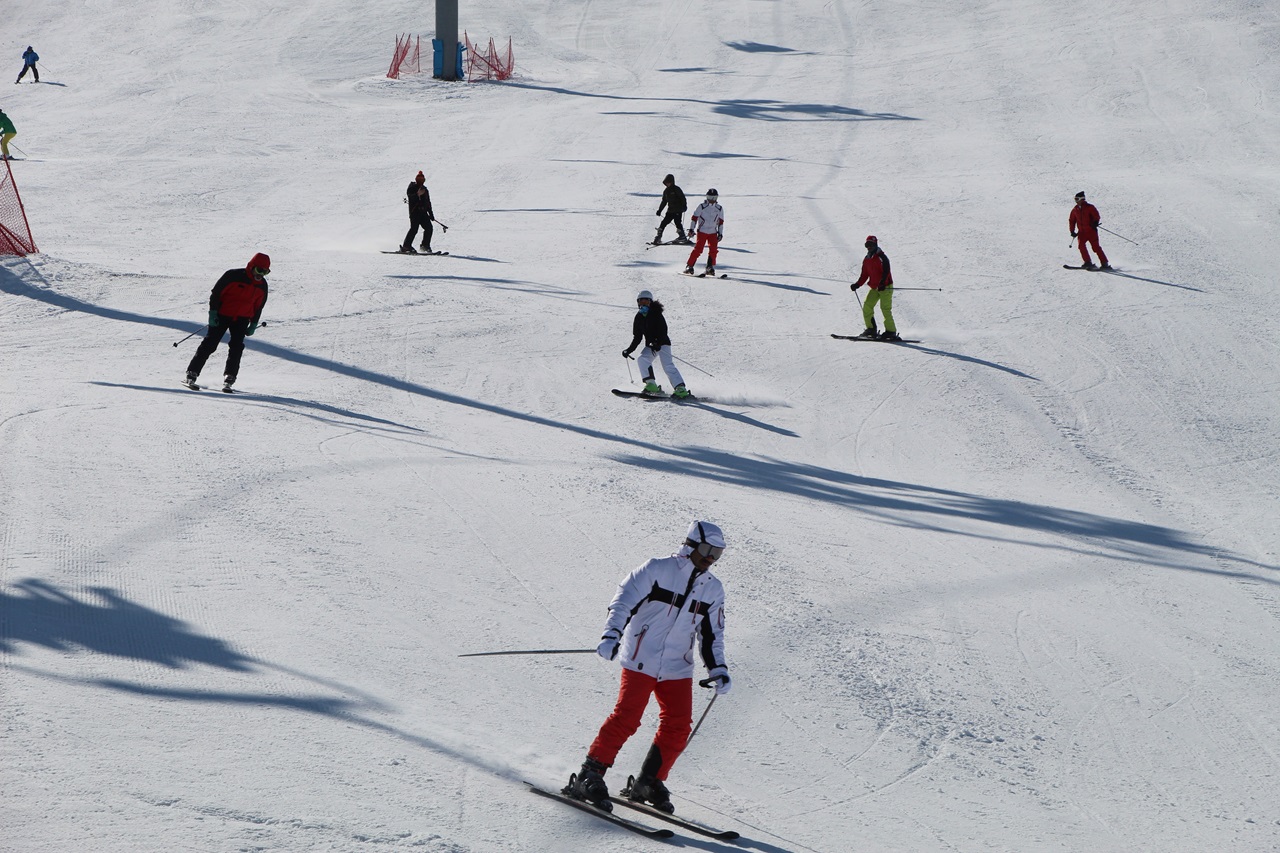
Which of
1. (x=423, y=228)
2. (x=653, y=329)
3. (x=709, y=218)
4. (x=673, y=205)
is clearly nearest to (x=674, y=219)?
(x=673, y=205)

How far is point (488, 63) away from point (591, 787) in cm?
3772

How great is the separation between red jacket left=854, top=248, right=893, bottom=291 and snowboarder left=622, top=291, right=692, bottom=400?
3325 mm

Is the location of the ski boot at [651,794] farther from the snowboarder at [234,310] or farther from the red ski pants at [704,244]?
the red ski pants at [704,244]

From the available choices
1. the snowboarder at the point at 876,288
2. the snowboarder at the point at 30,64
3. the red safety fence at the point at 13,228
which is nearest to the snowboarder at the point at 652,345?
the snowboarder at the point at 876,288

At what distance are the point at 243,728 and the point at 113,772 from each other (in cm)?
70

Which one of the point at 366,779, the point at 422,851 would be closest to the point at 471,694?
the point at 366,779

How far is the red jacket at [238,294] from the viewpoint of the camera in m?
12.1

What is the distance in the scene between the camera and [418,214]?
20.3 metres

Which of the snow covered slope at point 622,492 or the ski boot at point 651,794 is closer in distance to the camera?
the ski boot at point 651,794

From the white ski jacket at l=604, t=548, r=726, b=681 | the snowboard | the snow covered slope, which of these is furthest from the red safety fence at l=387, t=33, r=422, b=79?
the white ski jacket at l=604, t=548, r=726, b=681

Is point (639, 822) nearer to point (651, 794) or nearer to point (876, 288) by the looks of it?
point (651, 794)

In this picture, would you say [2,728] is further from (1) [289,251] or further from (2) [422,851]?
(1) [289,251]

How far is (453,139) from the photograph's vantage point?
3134cm

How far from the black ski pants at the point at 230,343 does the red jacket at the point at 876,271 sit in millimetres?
7747
